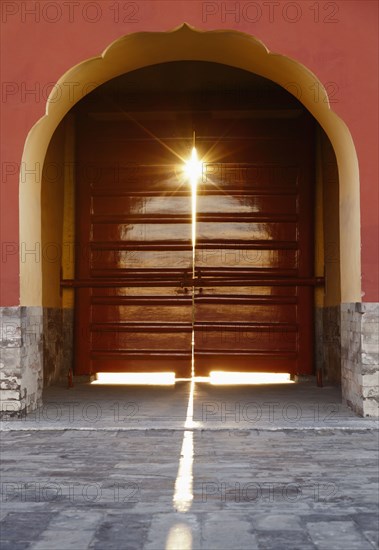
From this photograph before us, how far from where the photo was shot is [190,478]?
15.3ft

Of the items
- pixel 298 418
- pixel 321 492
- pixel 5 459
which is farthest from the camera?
pixel 298 418

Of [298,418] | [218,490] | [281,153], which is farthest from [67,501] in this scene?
[281,153]

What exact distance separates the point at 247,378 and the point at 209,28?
5641 millimetres

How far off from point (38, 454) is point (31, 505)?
1.45 meters

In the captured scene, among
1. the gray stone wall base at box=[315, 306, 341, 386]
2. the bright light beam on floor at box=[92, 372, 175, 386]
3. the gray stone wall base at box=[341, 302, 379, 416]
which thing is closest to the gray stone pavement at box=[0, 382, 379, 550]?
the gray stone wall base at box=[341, 302, 379, 416]

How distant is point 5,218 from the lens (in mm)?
7082

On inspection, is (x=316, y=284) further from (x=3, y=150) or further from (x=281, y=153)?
(x=3, y=150)

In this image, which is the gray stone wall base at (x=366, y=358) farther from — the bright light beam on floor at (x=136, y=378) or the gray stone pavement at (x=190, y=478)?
the bright light beam on floor at (x=136, y=378)

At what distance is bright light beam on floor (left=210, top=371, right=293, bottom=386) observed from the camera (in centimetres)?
1062

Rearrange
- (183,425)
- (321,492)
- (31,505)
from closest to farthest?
1. (31,505)
2. (321,492)
3. (183,425)

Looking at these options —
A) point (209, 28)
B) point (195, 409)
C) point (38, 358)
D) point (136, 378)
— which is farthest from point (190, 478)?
point (136, 378)

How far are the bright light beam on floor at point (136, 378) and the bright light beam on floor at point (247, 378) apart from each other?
2.07 feet

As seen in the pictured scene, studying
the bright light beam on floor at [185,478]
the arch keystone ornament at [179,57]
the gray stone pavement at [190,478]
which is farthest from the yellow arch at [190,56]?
the bright light beam on floor at [185,478]

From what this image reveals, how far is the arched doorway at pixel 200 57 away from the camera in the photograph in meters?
7.25
